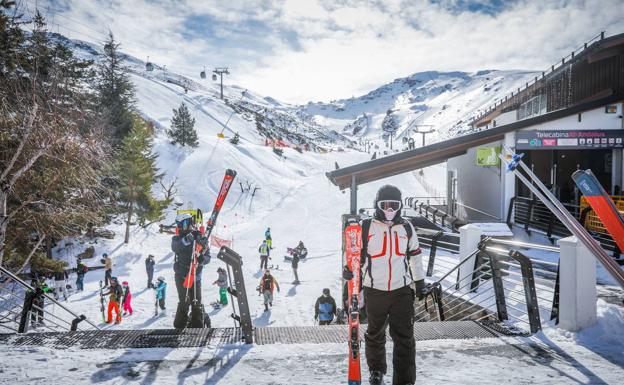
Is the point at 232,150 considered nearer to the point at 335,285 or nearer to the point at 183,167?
the point at 183,167

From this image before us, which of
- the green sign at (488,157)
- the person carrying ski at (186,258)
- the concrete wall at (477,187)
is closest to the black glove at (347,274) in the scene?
the person carrying ski at (186,258)

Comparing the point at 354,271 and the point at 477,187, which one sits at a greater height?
the point at 477,187

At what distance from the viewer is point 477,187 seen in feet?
57.9

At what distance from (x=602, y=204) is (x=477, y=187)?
49.9 feet

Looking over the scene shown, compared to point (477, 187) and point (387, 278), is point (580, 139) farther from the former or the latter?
point (387, 278)

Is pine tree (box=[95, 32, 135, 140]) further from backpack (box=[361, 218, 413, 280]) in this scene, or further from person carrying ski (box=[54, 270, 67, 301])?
backpack (box=[361, 218, 413, 280])

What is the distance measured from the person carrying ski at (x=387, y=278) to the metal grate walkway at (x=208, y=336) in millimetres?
1174

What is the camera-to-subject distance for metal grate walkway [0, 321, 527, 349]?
14.0 ft

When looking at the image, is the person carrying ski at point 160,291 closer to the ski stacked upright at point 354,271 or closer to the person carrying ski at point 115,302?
the person carrying ski at point 115,302

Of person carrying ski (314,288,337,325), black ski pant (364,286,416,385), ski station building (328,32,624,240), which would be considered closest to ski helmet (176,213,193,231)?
black ski pant (364,286,416,385)

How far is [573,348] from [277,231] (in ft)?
82.2

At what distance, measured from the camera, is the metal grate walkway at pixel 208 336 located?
4.27 meters

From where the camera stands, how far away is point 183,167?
4475 cm

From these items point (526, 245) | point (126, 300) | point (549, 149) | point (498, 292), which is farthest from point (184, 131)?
point (498, 292)
